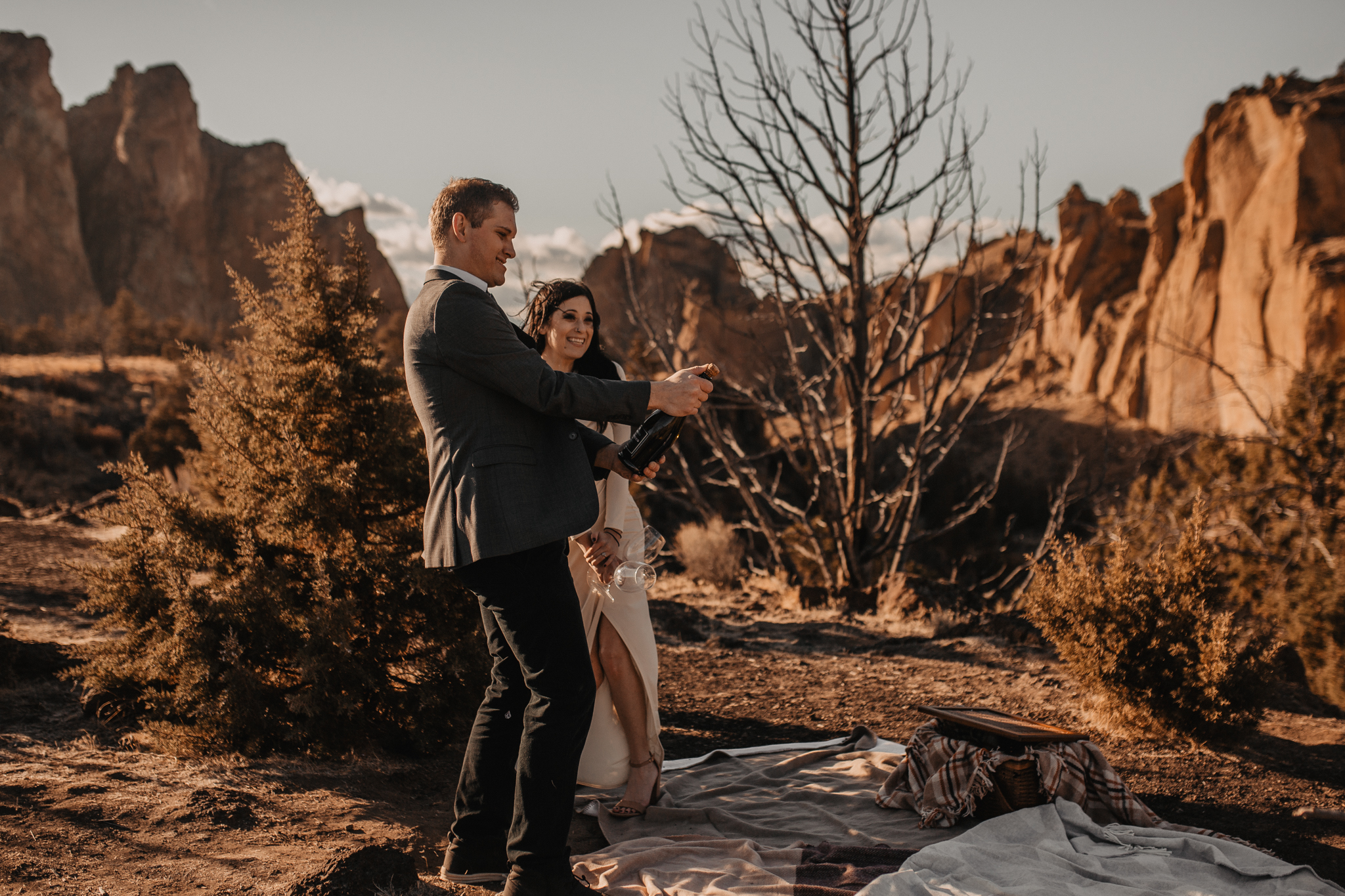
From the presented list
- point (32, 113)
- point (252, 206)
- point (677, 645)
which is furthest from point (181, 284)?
point (677, 645)

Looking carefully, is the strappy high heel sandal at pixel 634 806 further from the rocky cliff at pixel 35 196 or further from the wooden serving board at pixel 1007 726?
the rocky cliff at pixel 35 196

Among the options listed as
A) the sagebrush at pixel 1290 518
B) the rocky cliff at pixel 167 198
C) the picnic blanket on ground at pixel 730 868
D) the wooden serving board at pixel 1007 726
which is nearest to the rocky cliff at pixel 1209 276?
the sagebrush at pixel 1290 518

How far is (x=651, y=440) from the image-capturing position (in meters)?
2.40

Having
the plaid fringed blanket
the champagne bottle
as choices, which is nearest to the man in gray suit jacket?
the champagne bottle

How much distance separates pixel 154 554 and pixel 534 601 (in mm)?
2075

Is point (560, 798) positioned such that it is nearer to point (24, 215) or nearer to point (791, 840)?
point (791, 840)

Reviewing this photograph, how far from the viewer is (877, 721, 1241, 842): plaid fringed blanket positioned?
2760 millimetres

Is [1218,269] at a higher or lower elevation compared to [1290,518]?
higher

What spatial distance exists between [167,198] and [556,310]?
75062mm

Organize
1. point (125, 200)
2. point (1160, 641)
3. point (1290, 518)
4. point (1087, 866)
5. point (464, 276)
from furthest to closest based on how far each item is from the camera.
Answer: point (125, 200) → point (1290, 518) → point (1160, 641) → point (1087, 866) → point (464, 276)

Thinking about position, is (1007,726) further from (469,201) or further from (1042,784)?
(469,201)

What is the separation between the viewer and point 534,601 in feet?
6.89

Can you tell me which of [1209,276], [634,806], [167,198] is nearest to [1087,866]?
[634,806]

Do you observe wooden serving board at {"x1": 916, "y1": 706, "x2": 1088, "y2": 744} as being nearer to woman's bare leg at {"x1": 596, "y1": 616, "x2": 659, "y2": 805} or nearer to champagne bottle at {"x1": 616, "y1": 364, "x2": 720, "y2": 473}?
woman's bare leg at {"x1": 596, "y1": 616, "x2": 659, "y2": 805}
